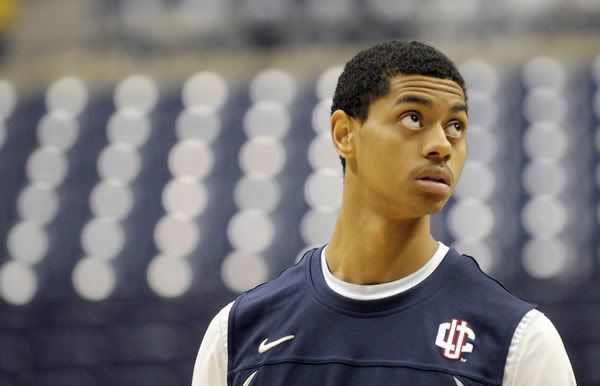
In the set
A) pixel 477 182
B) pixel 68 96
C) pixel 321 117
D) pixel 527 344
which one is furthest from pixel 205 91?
pixel 527 344

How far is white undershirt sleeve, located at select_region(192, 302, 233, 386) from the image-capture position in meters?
1.85

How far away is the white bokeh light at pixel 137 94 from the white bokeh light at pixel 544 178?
8.61 ft

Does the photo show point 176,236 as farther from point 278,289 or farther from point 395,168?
point 395,168

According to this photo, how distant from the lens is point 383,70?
1.72 metres

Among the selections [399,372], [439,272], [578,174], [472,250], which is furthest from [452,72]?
[578,174]

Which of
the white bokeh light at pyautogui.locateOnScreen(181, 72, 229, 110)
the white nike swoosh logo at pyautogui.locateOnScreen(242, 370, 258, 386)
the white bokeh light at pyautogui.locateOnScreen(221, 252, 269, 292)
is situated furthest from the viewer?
the white bokeh light at pyautogui.locateOnScreen(181, 72, 229, 110)

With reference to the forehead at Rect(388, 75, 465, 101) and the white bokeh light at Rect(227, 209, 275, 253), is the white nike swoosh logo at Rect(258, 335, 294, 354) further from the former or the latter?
the white bokeh light at Rect(227, 209, 275, 253)

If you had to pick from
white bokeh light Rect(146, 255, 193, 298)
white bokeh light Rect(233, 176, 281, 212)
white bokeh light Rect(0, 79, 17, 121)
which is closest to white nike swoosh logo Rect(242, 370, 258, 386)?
white bokeh light Rect(146, 255, 193, 298)

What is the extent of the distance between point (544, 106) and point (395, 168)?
478 cm

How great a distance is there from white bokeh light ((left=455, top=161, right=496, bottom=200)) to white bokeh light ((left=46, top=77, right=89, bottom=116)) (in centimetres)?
277

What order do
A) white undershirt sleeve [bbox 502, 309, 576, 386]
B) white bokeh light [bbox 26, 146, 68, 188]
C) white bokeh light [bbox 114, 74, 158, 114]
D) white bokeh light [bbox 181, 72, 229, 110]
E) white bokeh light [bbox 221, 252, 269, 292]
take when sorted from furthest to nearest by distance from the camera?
white bokeh light [bbox 114, 74, 158, 114]
white bokeh light [bbox 181, 72, 229, 110]
white bokeh light [bbox 26, 146, 68, 188]
white bokeh light [bbox 221, 252, 269, 292]
white undershirt sleeve [bbox 502, 309, 576, 386]

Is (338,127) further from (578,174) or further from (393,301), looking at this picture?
(578,174)

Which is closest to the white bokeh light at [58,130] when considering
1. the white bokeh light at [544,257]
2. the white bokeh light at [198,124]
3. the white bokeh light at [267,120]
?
the white bokeh light at [198,124]

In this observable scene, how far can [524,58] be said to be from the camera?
21.6 ft
